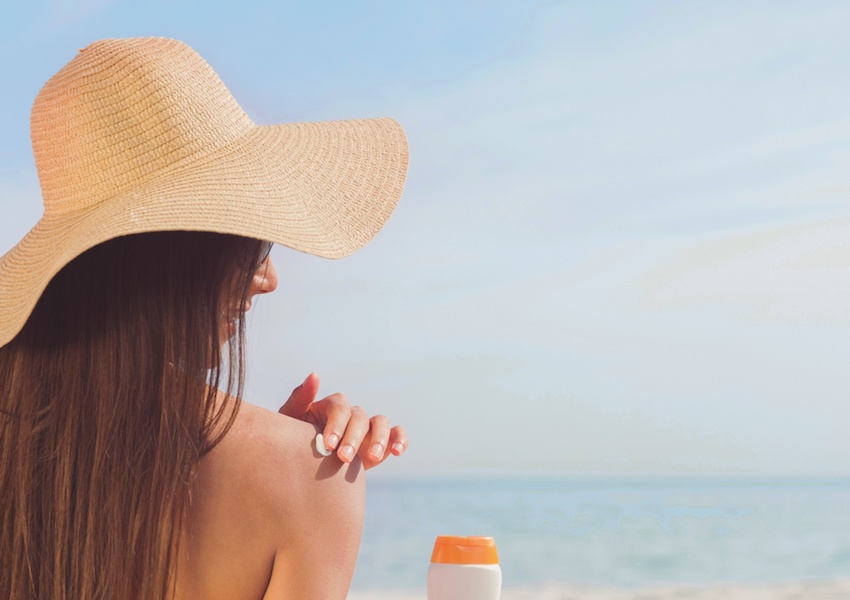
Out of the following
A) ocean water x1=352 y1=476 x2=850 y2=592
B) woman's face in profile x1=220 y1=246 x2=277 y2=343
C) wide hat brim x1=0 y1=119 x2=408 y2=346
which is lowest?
ocean water x1=352 y1=476 x2=850 y2=592

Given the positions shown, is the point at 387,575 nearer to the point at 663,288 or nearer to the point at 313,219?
the point at 313,219

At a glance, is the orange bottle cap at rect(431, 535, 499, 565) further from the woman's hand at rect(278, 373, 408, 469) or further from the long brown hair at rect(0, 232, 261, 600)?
the long brown hair at rect(0, 232, 261, 600)

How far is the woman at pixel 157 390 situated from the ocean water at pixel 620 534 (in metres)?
10.9

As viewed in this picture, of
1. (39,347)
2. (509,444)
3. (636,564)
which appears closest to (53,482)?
(39,347)

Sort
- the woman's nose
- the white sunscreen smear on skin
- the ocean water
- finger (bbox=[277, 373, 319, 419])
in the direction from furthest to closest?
the ocean water < finger (bbox=[277, 373, 319, 419]) < the woman's nose < the white sunscreen smear on skin

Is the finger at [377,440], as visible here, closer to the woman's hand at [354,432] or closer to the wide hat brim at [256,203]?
the woman's hand at [354,432]

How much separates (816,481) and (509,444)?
898 cm

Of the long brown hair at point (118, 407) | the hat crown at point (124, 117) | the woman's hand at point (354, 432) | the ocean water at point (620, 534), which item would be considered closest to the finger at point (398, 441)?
the woman's hand at point (354, 432)

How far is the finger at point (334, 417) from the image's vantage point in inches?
49.3

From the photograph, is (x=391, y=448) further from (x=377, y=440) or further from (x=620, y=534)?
(x=620, y=534)

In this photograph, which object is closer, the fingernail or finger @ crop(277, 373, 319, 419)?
the fingernail

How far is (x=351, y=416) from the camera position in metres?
1.33

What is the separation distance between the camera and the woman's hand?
49.4 inches

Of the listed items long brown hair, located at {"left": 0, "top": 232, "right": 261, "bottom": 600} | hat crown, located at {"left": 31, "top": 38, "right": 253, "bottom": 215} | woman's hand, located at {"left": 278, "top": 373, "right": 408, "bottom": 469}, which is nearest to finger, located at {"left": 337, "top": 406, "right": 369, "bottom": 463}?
woman's hand, located at {"left": 278, "top": 373, "right": 408, "bottom": 469}
